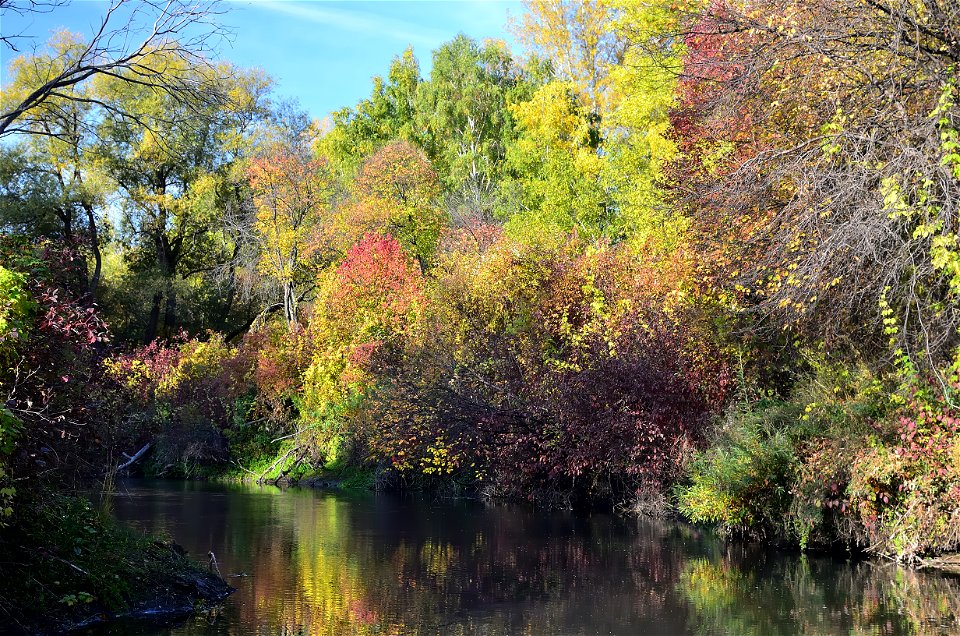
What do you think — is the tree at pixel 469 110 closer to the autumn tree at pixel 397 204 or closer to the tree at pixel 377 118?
the tree at pixel 377 118

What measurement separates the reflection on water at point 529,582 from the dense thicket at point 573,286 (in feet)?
4.12

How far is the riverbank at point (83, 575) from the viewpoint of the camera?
8.86 meters

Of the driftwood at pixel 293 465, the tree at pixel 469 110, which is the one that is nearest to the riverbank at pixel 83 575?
the driftwood at pixel 293 465

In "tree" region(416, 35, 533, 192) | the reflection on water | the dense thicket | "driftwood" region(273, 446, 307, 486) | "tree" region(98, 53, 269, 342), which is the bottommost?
the reflection on water

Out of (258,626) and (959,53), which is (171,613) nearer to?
(258,626)

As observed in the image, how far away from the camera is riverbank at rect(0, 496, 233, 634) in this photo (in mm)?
8859

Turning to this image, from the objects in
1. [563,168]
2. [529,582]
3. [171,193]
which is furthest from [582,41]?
[529,582]

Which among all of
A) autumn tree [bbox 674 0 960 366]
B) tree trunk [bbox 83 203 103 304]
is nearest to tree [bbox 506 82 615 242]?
autumn tree [bbox 674 0 960 366]

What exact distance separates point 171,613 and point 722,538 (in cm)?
985

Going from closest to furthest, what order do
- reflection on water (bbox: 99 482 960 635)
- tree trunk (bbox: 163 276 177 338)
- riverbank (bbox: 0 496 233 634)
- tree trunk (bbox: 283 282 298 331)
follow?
riverbank (bbox: 0 496 233 634) → reflection on water (bbox: 99 482 960 635) → tree trunk (bbox: 283 282 298 331) → tree trunk (bbox: 163 276 177 338)

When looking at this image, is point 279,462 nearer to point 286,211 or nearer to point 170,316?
point 286,211

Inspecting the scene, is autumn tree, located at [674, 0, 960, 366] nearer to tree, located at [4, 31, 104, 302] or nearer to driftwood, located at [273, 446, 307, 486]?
driftwood, located at [273, 446, 307, 486]

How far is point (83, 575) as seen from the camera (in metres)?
9.49

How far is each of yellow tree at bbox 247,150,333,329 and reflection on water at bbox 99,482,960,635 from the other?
56.3ft
